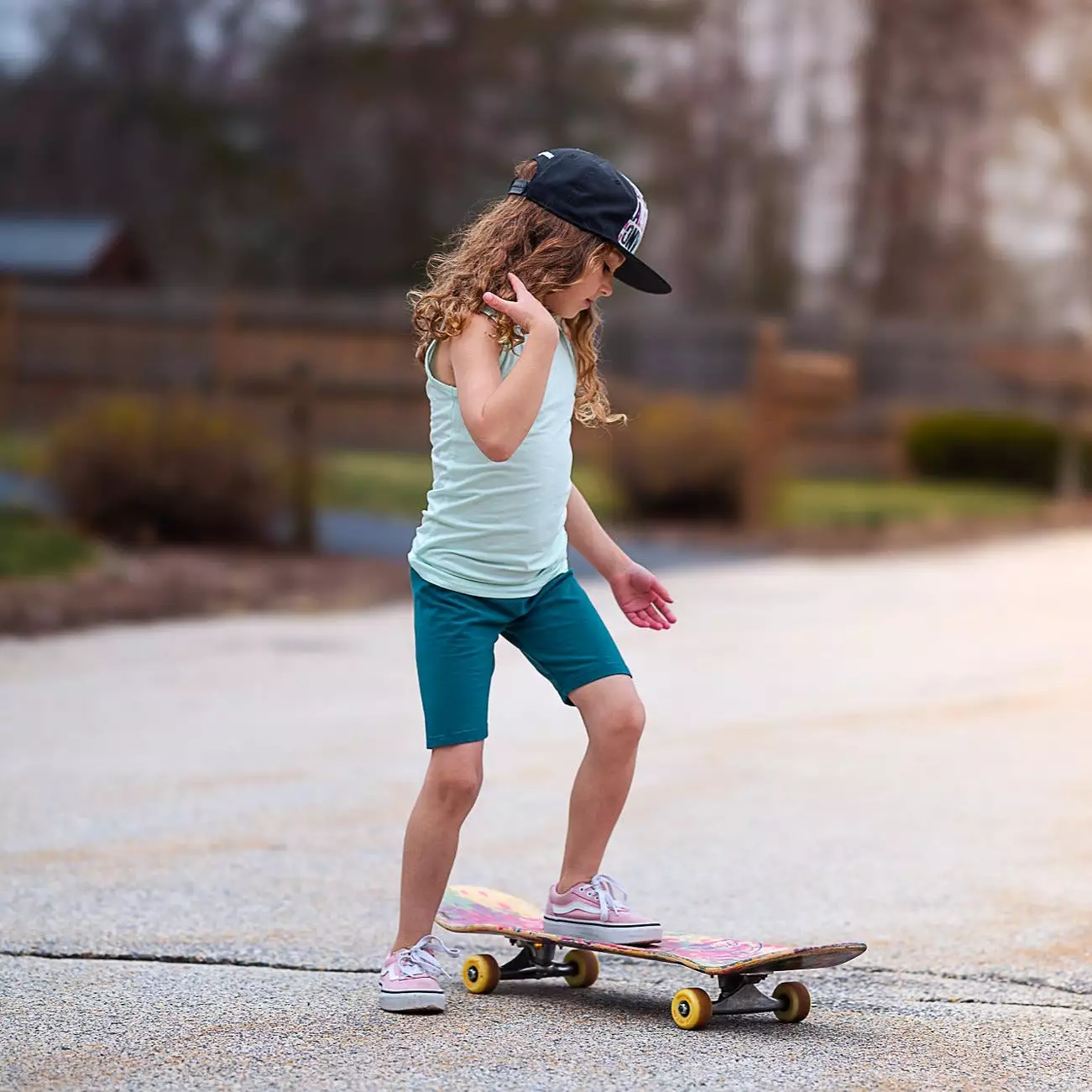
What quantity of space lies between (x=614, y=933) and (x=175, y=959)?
39.0 inches

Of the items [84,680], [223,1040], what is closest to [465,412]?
[223,1040]

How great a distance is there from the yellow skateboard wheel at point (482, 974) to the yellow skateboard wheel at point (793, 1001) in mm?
588

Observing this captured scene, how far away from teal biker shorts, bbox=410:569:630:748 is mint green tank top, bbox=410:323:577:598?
0.04m

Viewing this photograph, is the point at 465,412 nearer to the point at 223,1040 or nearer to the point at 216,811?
the point at 223,1040

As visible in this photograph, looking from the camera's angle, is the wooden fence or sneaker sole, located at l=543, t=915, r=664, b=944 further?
the wooden fence

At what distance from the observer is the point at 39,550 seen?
11695mm

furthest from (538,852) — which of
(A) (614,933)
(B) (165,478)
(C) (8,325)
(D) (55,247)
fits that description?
(D) (55,247)

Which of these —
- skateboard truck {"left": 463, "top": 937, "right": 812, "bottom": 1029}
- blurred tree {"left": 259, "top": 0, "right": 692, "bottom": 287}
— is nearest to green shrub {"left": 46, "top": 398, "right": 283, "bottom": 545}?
skateboard truck {"left": 463, "top": 937, "right": 812, "bottom": 1029}

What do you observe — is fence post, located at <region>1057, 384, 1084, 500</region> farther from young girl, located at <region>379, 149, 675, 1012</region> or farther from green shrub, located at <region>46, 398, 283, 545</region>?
young girl, located at <region>379, 149, 675, 1012</region>

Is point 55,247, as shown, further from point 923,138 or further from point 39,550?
point 39,550

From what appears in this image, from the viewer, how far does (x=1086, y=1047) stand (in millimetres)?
3488

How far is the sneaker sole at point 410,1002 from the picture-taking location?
11.8ft

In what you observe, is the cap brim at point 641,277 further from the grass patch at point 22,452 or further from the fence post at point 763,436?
the fence post at point 763,436

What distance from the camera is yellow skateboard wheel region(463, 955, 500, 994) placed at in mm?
3816
